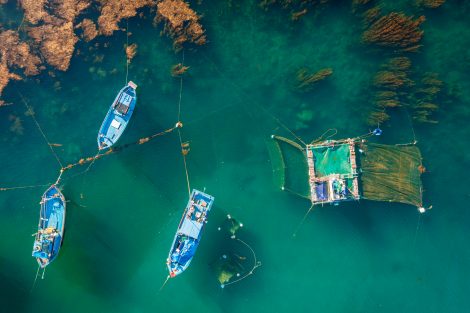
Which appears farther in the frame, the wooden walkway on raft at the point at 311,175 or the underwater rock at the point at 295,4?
the underwater rock at the point at 295,4

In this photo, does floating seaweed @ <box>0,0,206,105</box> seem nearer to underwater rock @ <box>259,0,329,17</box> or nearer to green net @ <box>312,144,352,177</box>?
underwater rock @ <box>259,0,329,17</box>

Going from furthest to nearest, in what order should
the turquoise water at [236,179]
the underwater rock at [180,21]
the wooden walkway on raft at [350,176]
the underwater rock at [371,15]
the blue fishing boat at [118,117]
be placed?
the turquoise water at [236,179] → the blue fishing boat at [118,117] → the underwater rock at [180,21] → the underwater rock at [371,15] → the wooden walkway on raft at [350,176]

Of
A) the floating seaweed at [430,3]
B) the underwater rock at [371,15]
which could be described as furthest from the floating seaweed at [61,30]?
the floating seaweed at [430,3]

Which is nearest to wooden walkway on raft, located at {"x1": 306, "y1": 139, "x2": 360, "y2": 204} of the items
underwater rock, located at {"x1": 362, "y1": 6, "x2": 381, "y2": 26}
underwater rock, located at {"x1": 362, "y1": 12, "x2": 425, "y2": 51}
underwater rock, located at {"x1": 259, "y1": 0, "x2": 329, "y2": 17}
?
underwater rock, located at {"x1": 362, "y1": 12, "x2": 425, "y2": 51}

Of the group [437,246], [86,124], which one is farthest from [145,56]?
[437,246]

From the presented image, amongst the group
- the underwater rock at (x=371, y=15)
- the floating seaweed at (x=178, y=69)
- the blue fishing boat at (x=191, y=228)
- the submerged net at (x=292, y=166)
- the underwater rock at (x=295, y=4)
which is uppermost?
the underwater rock at (x=295, y=4)

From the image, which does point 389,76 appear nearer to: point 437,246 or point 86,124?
point 437,246

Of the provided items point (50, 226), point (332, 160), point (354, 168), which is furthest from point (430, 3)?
point (50, 226)

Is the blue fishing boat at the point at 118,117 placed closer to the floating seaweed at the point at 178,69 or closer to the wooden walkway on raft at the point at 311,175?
the floating seaweed at the point at 178,69
